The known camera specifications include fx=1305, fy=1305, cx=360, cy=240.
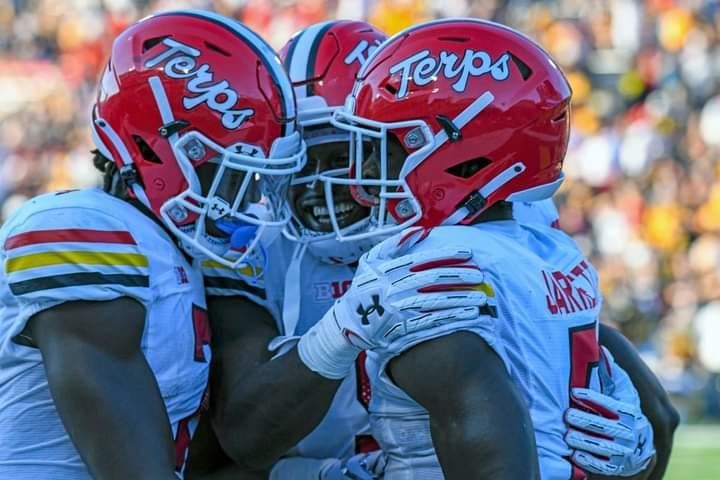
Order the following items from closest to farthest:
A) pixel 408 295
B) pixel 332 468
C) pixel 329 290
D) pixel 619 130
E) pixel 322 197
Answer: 1. pixel 408 295
2. pixel 332 468
3. pixel 322 197
4. pixel 329 290
5. pixel 619 130

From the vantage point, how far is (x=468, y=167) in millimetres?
2902

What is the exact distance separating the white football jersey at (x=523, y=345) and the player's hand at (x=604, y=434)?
1.0 inches

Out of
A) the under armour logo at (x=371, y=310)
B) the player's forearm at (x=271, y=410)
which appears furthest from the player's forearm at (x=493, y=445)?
the player's forearm at (x=271, y=410)

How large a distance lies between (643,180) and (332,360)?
1011cm

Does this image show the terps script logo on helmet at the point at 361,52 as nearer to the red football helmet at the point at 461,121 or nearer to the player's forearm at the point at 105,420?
the red football helmet at the point at 461,121

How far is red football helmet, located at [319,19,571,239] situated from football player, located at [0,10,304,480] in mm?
367

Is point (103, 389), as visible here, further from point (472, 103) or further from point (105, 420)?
point (472, 103)

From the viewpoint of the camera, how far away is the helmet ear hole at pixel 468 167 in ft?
9.47

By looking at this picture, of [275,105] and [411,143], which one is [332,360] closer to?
[411,143]

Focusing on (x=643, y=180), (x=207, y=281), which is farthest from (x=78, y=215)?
(x=643, y=180)

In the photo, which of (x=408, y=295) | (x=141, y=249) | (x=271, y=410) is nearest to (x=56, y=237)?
(x=141, y=249)

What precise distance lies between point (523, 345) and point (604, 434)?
31 cm

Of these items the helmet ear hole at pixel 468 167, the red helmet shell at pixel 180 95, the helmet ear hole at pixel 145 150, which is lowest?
Result: the helmet ear hole at pixel 468 167

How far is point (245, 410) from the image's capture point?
123 inches
